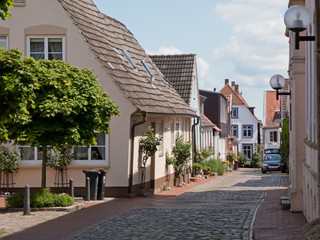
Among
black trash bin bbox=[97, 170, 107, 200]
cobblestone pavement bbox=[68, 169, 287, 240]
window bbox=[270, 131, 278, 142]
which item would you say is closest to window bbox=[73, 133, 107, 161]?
black trash bin bbox=[97, 170, 107, 200]

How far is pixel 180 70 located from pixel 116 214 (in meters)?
20.7

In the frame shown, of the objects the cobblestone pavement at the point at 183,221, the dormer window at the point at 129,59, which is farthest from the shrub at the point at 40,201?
the dormer window at the point at 129,59

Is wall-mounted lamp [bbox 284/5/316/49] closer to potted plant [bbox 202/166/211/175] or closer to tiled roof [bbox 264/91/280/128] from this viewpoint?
potted plant [bbox 202/166/211/175]

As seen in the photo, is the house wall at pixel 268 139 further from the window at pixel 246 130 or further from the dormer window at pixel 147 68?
the dormer window at pixel 147 68

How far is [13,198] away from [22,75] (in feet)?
21.8

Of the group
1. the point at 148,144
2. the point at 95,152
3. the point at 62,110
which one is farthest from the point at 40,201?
the point at 148,144

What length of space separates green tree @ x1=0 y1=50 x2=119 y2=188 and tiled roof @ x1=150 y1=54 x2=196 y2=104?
17591 mm

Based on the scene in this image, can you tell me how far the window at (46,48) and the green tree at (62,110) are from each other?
418 centimetres

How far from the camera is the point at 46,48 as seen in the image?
21312mm

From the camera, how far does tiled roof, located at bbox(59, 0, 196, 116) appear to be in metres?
21.5

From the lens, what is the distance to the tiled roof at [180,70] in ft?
115

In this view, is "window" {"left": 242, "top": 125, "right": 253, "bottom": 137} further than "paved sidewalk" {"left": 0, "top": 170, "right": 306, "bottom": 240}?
Yes

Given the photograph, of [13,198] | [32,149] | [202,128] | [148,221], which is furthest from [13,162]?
[202,128]

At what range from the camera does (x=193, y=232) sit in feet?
40.9
